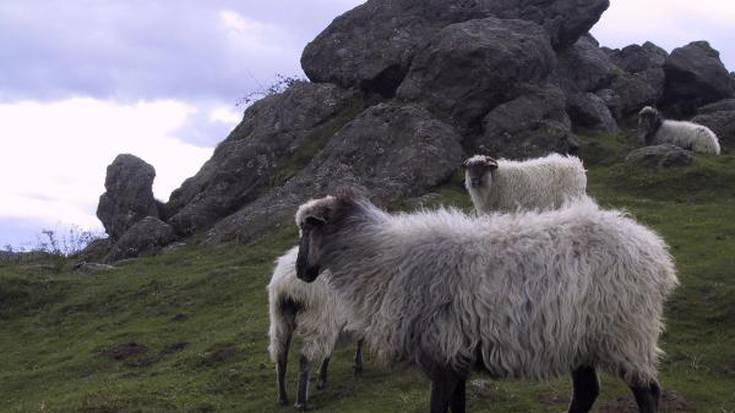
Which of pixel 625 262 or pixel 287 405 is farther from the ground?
pixel 625 262

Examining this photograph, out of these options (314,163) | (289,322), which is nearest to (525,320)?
(289,322)

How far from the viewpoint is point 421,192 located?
30594 mm

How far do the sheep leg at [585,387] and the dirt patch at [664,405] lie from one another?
2092mm

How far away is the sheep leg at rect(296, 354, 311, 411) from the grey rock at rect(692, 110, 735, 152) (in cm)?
2836

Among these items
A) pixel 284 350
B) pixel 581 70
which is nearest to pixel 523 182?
pixel 284 350

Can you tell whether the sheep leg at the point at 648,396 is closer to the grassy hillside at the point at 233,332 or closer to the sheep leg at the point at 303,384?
the grassy hillside at the point at 233,332

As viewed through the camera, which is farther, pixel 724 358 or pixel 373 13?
pixel 373 13

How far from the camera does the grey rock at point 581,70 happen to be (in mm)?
42472

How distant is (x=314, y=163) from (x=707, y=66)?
2512 centimetres

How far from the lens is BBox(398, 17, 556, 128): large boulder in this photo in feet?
113

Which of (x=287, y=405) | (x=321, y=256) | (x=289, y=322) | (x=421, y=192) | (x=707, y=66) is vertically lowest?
(x=287, y=405)

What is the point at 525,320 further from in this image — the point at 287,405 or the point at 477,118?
the point at 477,118

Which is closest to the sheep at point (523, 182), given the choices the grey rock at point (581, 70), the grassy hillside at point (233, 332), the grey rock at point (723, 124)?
the grassy hillside at point (233, 332)

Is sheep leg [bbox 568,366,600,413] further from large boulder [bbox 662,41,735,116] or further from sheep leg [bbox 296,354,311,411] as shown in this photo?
large boulder [bbox 662,41,735,116]
